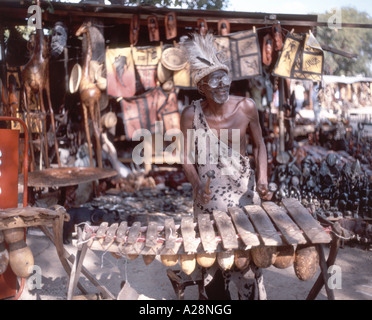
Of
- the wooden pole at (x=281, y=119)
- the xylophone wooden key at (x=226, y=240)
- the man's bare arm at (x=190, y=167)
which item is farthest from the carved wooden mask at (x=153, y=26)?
the xylophone wooden key at (x=226, y=240)

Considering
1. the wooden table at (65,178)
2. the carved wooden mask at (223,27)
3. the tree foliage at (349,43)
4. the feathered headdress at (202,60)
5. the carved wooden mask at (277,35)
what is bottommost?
the wooden table at (65,178)

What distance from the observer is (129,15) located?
20.8 feet

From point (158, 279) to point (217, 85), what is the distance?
7.91ft

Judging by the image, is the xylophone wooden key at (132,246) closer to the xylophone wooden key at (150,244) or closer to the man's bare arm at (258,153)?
the xylophone wooden key at (150,244)

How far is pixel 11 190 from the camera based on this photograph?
3211mm

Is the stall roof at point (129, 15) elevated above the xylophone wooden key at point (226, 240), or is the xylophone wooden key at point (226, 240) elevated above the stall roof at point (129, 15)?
the stall roof at point (129, 15)

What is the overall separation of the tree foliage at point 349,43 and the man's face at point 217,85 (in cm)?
1893

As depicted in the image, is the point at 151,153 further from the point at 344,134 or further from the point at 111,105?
the point at 344,134

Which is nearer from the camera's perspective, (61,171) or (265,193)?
(265,193)

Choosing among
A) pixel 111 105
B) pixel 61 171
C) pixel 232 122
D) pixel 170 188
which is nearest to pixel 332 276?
pixel 232 122

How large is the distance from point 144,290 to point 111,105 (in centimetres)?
481

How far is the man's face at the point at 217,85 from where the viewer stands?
2875mm

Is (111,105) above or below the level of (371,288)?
above

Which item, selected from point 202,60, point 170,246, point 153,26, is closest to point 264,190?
point 170,246
